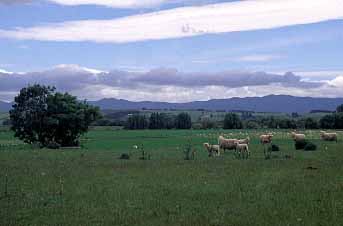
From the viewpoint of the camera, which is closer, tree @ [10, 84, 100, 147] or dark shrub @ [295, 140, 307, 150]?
dark shrub @ [295, 140, 307, 150]

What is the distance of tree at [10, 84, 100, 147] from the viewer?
2832 inches

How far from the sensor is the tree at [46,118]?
236ft

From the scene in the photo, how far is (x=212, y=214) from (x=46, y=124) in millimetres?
57327

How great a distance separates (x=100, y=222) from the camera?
1602cm

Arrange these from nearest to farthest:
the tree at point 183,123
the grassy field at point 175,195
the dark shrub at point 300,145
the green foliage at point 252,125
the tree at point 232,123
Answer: the grassy field at point 175,195, the dark shrub at point 300,145, the green foliage at point 252,125, the tree at point 232,123, the tree at point 183,123

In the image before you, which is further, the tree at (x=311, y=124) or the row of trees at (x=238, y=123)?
the tree at (x=311, y=124)

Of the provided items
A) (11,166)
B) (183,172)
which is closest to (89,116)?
(11,166)

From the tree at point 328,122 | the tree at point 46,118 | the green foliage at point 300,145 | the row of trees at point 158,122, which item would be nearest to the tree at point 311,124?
the tree at point 328,122

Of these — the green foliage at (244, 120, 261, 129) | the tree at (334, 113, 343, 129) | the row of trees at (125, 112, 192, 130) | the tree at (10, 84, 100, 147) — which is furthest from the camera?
the row of trees at (125, 112, 192, 130)

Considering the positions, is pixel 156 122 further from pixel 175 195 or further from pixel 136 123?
pixel 175 195

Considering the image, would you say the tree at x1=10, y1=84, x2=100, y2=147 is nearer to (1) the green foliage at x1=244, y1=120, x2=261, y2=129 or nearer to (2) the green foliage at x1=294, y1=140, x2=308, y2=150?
(2) the green foliage at x1=294, y1=140, x2=308, y2=150

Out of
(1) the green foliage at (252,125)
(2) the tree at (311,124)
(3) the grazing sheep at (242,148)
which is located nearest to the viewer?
(3) the grazing sheep at (242,148)

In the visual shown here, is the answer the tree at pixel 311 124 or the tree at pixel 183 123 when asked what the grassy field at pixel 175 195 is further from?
the tree at pixel 183 123

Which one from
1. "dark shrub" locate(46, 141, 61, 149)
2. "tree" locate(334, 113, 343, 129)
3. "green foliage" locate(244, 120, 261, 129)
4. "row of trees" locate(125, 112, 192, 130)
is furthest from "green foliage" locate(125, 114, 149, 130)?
"dark shrub" locate(46, 141, 61, 149)
